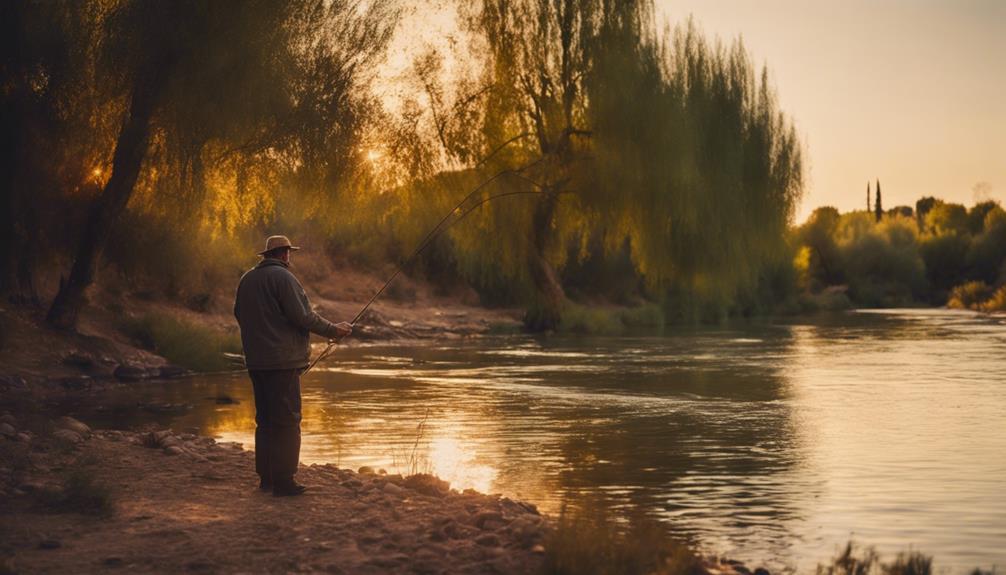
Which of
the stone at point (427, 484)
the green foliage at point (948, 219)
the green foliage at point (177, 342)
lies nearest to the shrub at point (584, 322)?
the green foliage at point (177, 342)

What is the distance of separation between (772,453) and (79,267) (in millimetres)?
11685

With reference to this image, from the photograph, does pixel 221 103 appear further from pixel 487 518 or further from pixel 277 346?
pixel 487 518

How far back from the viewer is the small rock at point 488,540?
6641 mm

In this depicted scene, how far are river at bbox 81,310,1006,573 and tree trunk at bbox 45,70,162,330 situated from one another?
2235 millimetres

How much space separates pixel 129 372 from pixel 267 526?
1262 cm

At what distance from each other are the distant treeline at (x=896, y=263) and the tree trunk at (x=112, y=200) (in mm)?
36268

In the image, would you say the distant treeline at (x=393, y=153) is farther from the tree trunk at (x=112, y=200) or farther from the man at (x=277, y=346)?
the man at (x=277, y=346)

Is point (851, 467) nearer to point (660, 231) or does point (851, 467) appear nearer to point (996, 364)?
point (996, 364)

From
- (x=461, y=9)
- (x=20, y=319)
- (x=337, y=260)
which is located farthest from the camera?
(x=337, y=260)

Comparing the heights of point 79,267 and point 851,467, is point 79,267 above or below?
above

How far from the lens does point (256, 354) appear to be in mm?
7781

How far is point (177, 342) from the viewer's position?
21.2 m

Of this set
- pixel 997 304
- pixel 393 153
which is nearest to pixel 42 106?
pixel 393 153

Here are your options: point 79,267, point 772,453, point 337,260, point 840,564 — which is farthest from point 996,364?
point 337,260
